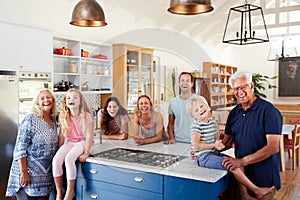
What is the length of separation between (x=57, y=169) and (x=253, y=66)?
10065 mm

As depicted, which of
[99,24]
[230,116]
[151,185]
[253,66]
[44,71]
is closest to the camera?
[151,185]

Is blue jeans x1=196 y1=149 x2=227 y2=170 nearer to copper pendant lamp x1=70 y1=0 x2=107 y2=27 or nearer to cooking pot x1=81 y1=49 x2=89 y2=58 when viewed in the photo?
copper pendant lamp x1=70 y1=0 x2=107 y2=27

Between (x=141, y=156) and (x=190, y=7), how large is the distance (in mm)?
1261

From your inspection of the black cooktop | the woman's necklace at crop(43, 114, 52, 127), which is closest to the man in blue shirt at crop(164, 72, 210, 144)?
the black cooktop

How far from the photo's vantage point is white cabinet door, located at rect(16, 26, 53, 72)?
12.0 ft

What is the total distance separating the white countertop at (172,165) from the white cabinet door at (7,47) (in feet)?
5.05

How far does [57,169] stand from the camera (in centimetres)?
242

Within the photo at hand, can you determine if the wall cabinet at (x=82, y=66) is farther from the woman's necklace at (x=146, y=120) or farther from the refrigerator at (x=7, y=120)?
the woman's necklace at (x=146, y=120)

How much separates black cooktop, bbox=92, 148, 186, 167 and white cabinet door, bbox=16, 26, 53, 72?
185 centimetres

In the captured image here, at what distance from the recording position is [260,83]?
10773 millimetres

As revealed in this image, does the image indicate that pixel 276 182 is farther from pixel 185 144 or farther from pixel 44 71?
pixel 44 71

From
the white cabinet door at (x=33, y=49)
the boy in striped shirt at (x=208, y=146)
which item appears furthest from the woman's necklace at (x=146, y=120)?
the white cabinet door at (x=33, y=49)

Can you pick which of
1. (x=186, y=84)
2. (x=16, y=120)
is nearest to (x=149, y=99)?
(x=186, y=84)

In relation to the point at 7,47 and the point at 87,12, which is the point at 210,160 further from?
the point at 7,47
